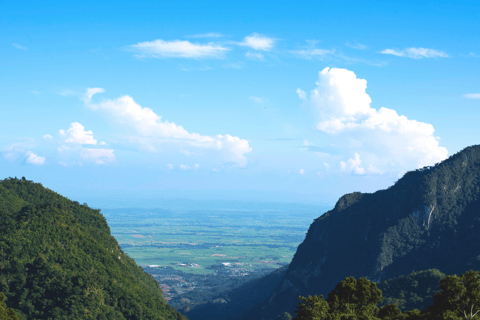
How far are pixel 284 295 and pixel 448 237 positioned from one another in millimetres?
62192

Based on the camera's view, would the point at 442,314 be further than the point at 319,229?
No

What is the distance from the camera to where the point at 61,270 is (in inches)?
3290

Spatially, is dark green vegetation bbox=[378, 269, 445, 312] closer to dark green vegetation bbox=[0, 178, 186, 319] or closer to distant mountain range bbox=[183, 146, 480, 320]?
distant mountain range bbox=[183, 146, 480, 320]

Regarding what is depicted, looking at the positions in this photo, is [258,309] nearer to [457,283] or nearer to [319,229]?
[319,229]

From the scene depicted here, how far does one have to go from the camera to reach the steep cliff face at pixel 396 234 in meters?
148

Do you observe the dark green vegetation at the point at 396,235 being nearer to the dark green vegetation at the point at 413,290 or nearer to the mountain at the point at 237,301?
the mountain at the point at 237,301

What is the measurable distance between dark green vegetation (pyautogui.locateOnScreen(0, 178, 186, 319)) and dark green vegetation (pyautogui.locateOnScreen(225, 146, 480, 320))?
7416cm

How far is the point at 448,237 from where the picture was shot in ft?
488

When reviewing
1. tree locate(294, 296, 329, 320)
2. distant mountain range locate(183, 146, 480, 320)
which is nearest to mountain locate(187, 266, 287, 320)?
distant mountain range locate(183, 146, 480, 320)

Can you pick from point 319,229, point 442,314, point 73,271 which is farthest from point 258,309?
point 442,314

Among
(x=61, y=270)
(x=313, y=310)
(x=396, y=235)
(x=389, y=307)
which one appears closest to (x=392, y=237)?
(x=396, y=235)

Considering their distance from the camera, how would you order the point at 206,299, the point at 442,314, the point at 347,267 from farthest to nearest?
the point at 206,299 < the point at 347,267 < the point at 442,314

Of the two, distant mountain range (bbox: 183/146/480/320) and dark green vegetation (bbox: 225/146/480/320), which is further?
dark green vegetation (bbox: 225/146/480/320)

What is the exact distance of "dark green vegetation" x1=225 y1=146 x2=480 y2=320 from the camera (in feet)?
484
